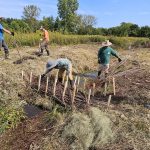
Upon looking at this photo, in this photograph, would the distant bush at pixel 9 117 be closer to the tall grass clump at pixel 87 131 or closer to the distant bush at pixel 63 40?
the tall grass clump at pixel 87 131

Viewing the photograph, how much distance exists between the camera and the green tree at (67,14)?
4323 cm

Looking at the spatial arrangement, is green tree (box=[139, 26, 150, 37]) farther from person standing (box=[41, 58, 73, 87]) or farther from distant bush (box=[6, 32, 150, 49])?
person standing (box=[41, 58, 73, 87])

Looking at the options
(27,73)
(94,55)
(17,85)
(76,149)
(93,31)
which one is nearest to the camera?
(76,149)

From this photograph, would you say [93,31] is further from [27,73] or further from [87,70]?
[27,73]

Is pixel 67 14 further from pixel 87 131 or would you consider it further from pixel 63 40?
pixel 87 131

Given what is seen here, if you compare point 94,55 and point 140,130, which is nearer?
point 140,130

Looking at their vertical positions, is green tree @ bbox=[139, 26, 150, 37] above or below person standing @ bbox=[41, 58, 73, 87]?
below

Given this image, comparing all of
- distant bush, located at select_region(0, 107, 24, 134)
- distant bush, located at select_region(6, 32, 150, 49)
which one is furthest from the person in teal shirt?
distant bush, located at select_region(6, 32, 150, 49)

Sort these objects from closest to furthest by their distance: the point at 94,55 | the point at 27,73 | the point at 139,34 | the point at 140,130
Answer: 1. the point at 140,130
2. the point at 27,73
3. the point at 94,55
4. the point at 139,34

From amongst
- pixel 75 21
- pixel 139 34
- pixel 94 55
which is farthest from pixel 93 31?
pixel 94 55

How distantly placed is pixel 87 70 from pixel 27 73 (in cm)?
422

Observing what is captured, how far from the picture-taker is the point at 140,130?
6.59 metres

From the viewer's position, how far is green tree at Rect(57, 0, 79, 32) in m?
43.2

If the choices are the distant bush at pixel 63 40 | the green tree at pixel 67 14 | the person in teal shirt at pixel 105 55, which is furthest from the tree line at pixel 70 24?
the person in teal shirt at pixel 105 55
